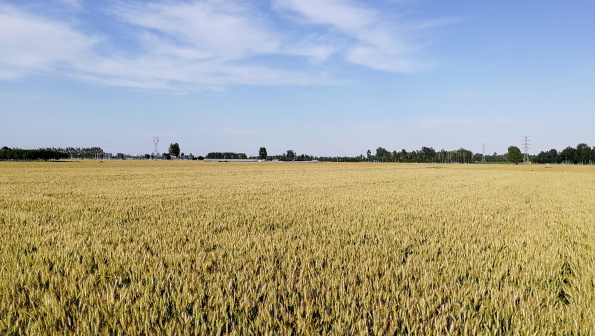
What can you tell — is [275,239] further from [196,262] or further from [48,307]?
[48,307]

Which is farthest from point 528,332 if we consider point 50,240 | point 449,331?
point 50,240

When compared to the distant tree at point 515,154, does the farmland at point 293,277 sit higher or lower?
lower

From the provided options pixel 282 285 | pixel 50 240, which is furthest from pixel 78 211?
pixel 282 285

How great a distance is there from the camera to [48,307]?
3271 mm

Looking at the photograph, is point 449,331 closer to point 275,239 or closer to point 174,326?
point 174,326

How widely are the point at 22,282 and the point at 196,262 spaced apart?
197 centimetres

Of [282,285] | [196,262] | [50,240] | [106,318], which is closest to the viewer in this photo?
[106,318]

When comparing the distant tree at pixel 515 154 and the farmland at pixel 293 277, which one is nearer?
the farmland at pixel 293 277

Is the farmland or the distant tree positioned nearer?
the farmland

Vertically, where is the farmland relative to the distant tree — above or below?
below

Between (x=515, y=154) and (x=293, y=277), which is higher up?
(x=515, y=154)

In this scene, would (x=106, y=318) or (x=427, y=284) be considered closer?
(x=106, y=318)

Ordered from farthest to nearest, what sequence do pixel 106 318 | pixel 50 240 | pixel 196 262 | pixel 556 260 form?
1. pixel 50 240
2. pixel 556 260
3. pixel 196 262
4. pixel 106 318

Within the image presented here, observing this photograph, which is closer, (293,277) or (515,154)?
(293,277)
